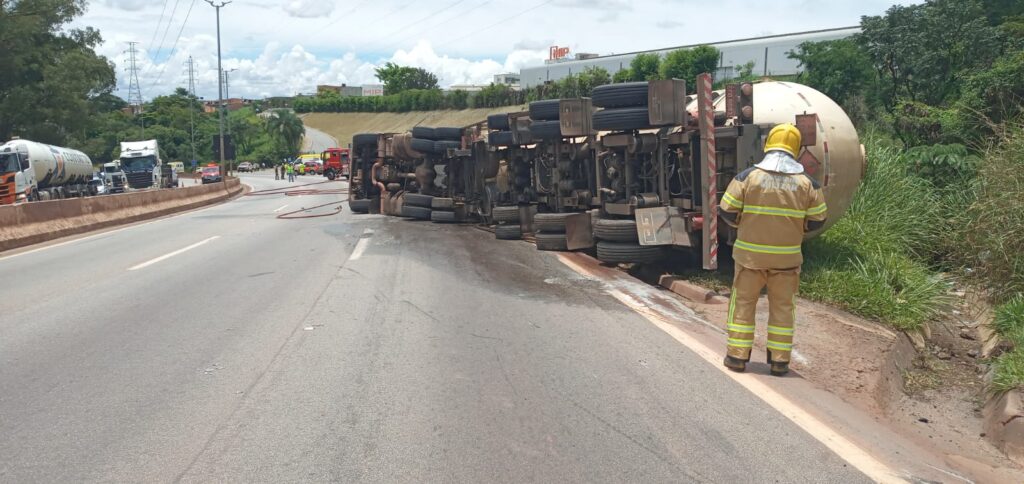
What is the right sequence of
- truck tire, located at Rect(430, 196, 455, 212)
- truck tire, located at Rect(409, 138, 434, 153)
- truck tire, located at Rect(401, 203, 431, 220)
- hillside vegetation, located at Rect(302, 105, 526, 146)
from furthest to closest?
hillside vegetation, located at Rect(302, 105, 526, 146) < truck tire, located at Rect(401, 203, 431, 220) < truck tire, located at Rect(409, 138, 434, 153) < truck tire, located at Rect(430, 196, 455, 212)

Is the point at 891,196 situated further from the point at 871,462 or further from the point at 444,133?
the point at 444,133

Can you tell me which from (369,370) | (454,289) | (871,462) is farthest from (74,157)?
(871,462)

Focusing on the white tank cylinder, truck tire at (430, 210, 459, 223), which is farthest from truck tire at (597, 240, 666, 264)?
the white tank cylinder

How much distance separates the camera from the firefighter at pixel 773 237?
5.73 metres

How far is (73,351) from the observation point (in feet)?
21.7

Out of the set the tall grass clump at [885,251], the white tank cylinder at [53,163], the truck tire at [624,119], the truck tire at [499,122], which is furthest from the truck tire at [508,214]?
the white tank cylinder at [53,163]

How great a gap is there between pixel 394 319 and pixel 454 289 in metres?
1.83

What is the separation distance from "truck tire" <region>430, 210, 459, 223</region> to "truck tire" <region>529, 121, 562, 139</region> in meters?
5.48

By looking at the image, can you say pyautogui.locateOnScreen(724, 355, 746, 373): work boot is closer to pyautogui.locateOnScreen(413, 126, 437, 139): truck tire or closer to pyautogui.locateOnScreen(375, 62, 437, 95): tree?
pyautogui.locateOnScreen(413, 126, 437, 139): truck tire

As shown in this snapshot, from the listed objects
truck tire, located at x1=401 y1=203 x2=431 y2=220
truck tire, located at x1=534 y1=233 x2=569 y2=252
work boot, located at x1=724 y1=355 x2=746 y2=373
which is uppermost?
truck tire, located at x1=401 y1=203 x2=431 y2=220

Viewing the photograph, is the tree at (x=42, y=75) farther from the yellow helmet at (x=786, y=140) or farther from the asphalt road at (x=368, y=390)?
the yellow helmet at (x=786, y=140)

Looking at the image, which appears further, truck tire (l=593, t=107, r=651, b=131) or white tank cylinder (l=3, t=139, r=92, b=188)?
white tank cylinder (l=3, t=139, r=92, b=188)

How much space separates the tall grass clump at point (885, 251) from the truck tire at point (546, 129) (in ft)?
14.2

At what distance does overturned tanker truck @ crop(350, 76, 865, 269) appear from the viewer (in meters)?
8.91
